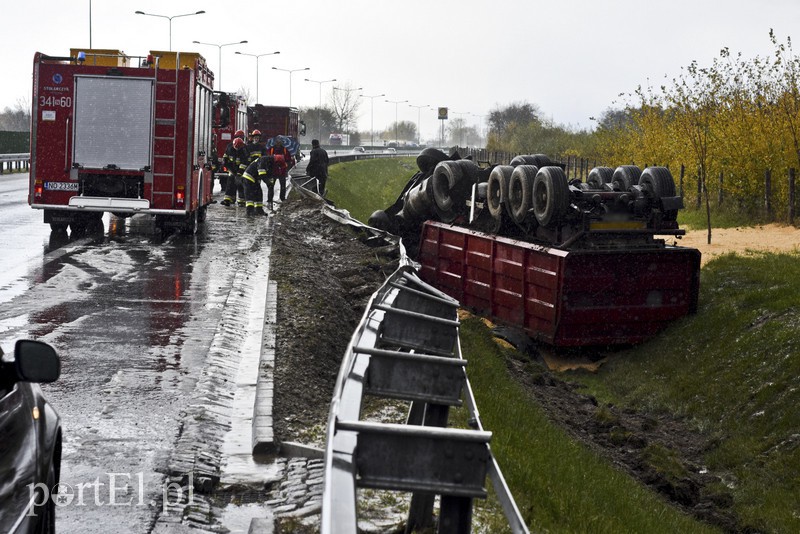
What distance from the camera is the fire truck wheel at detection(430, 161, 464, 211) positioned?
20766 mm

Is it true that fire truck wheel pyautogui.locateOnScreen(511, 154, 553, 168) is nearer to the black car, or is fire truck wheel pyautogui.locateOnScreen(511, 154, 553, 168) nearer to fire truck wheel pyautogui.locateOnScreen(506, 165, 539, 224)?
fire truck wheel pyautogui.locateOnScreen(506, 165, 539, 224)

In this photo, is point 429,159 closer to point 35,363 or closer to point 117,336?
point 117,336

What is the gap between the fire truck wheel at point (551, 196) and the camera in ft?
55.1

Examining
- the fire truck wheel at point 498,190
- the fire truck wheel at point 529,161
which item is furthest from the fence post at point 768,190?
the fire truck wheel at point 498,190

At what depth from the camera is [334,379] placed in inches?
400

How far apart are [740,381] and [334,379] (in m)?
7.12

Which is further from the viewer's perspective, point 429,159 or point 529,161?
point 429,159

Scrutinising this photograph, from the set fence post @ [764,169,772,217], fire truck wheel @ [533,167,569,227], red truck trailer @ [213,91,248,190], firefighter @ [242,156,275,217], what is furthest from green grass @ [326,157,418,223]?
fire truck wheel @ [533,167,569,227]

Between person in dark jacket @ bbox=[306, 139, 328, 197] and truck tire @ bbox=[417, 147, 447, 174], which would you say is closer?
truck tire @ bbox=[417, 147, 447, 174]

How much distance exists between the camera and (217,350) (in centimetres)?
1067

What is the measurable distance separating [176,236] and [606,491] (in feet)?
47.4

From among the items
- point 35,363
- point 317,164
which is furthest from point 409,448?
point 317,164

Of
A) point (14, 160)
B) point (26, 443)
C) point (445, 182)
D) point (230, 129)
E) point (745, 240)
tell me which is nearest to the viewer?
point (26, 443)

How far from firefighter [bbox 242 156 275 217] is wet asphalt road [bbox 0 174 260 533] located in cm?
423
